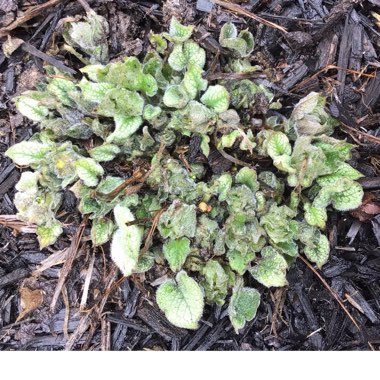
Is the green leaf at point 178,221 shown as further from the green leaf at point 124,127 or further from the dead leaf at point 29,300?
the dead leaf at point 29,300

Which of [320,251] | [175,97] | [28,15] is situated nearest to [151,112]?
[175,97]

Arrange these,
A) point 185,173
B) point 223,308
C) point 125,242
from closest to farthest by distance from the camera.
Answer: point 125,242 < point 185,173 < point 223,308

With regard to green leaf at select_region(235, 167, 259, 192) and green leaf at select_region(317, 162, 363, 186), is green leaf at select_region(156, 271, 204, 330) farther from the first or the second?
green leaf at select_region(317, 162, 363, 186)

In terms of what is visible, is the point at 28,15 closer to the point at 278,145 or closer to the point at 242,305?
the point at 278,145

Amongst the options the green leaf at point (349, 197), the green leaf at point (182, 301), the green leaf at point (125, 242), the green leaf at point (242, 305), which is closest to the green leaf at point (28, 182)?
the green leaf at point (125, 242)

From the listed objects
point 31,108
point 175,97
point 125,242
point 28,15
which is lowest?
point 125,242

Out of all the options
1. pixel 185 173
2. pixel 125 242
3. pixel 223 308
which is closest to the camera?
pixel 125 242
